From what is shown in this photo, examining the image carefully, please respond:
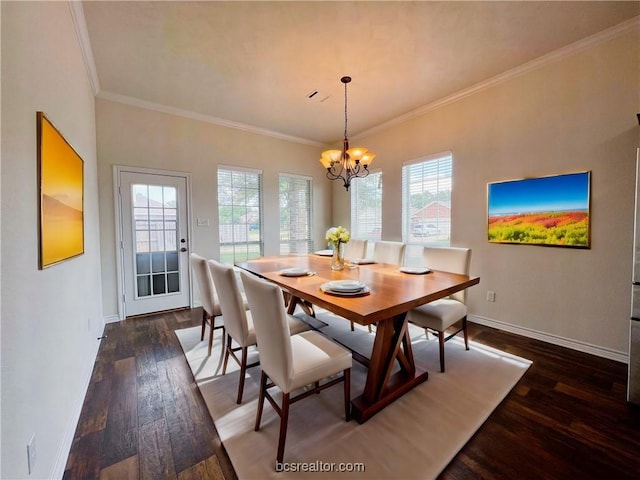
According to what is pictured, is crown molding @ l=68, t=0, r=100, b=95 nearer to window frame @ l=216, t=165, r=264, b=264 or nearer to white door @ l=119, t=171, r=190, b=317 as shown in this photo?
white door @ l=119, t=171, r=190, b=317

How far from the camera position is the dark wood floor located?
1.41 meters

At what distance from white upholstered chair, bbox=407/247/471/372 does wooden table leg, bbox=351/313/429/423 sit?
1.07 ft

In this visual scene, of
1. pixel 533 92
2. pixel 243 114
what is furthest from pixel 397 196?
pixel 243 114

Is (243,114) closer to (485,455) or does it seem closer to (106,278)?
(106,278)

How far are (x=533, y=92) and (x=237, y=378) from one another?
13.3 feet

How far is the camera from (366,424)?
1718 mm

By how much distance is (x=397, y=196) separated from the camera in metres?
4.31

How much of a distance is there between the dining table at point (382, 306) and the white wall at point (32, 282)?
131 cm

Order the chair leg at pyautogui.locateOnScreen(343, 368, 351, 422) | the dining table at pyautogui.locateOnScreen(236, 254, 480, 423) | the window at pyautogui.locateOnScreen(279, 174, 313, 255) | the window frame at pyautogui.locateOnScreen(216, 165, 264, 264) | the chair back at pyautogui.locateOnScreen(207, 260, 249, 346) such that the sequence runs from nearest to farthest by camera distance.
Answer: the dining table at pyautogui.locateOnScreen(236, 254, 480, 423) < the chair leg at pyautogui.locateOnScreen(343, 368, 351, 422) < the chair back at pyautogui.locateOnScreen(207, 260, 249, 346) < the window frame at pyautogui.locateOnScreen(216, 165, 264, 264) < the window at pyautogui.locateOnScreen(279, 174, 313, 255)

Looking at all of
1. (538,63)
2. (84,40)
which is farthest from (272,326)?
(538,63)

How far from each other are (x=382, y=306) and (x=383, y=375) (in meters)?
0.69

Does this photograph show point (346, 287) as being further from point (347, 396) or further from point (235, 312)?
point (235, 312)

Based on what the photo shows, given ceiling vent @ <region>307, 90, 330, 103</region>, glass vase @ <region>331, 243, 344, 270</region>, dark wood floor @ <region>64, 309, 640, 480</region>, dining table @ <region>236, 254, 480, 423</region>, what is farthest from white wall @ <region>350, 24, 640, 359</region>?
glass vase @ <region>331, 243, 344, 270</region>

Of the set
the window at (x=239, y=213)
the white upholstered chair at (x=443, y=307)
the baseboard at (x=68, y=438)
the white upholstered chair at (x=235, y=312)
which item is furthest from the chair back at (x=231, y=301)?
the window at (x=239, y=213)
